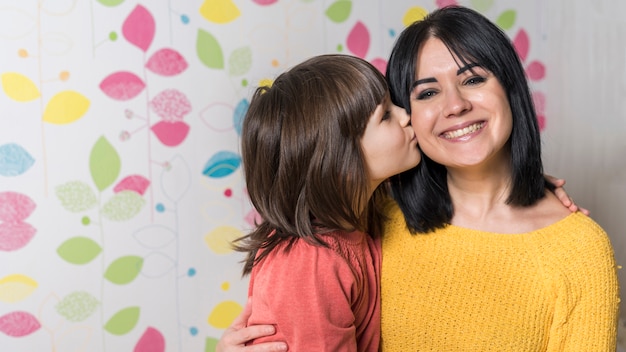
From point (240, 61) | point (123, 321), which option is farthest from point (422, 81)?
point (123, 321)

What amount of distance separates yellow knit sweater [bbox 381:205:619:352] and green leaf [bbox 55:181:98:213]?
33.9 inches

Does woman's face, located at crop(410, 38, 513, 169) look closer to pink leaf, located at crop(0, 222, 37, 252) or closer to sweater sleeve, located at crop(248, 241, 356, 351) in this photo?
sweater sleeve, located at crop(248, 241, 356, 351)

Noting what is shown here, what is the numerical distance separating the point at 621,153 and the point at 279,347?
4.49ft

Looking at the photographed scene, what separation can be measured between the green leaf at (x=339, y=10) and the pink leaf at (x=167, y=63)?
504mm

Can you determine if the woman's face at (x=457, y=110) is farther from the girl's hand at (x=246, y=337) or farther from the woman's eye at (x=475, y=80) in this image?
the girl's hand at (x=246, y=337)

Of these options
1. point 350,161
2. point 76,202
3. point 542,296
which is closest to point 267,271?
point 350,161

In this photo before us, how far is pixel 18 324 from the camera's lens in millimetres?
1753

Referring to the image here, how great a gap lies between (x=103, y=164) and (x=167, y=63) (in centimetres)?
34

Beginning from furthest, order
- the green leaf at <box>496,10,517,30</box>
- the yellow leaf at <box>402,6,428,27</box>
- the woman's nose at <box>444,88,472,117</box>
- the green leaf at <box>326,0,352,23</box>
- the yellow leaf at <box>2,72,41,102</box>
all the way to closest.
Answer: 1. the green leaf at <box>496,10,517,30</box>
2. the yellow leaf at <box>402,6,428,27</box>
3. the green leaf at <box>326,0,352,23</box>
4. the yellow leaf at <box>2,72,41,102</box>
5. the woman's nose at <box>444,88,472,117</box>

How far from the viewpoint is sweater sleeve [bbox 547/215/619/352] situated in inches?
51.1

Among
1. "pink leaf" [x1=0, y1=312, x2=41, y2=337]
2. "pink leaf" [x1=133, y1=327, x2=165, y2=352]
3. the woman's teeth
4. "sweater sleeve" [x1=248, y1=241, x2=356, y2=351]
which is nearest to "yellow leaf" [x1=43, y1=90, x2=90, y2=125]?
"pink leaf" [x1=0, y1=312, x2=41, y2=337]

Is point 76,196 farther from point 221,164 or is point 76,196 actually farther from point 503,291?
point 503,291

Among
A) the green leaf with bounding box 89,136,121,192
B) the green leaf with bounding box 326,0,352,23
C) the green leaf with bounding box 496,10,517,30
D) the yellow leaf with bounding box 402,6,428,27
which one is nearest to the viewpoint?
the green leaf with bounding box 89,136,121,192

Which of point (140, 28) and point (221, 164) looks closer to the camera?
point (140, 28)
